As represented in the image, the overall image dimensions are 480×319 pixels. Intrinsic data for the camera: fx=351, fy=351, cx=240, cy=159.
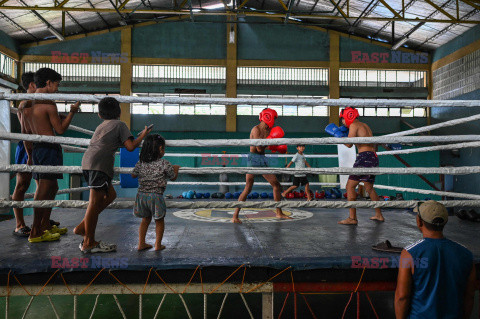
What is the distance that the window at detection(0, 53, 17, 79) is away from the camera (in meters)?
11.3

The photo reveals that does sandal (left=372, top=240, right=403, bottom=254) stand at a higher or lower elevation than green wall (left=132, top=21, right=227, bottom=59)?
lower

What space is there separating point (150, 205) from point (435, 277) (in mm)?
1522

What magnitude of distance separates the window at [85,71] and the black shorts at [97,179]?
36.8 ft

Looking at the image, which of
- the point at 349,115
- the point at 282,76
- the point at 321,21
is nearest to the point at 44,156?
the point at 349,115

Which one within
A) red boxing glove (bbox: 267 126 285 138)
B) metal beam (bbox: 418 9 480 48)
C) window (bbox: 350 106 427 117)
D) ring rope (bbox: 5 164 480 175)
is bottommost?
ring rope (bbox: 5 164 480 175)

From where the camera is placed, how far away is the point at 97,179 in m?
2.04

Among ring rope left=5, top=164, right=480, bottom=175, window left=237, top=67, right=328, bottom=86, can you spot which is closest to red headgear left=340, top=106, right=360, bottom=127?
ring rope left=5, top=164, right=480, bottom=175

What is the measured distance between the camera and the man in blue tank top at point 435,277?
5.23 feet

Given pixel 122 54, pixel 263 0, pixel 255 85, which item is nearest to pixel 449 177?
pixel 255 85

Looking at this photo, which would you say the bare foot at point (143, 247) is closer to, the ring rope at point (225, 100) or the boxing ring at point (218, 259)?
the boxing ring at point (218, 259)

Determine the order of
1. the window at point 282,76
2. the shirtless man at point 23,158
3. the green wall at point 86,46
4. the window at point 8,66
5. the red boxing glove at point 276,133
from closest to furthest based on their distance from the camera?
the shirtless man at point 23,158 → the red boxing glove at point 276,133 → the window at point 8,66 → the green wall at point 86,46 → the window at point 282,76

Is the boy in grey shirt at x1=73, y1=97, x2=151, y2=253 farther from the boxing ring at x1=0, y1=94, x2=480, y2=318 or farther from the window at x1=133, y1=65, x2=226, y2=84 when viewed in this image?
the window at x1=133, y1=65, x2=226, y2=84

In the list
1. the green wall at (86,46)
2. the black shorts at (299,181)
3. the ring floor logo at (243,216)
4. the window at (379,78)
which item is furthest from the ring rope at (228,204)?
the green wall at (86,46)

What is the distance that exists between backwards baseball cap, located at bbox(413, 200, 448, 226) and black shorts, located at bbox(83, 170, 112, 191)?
1.71 meters
